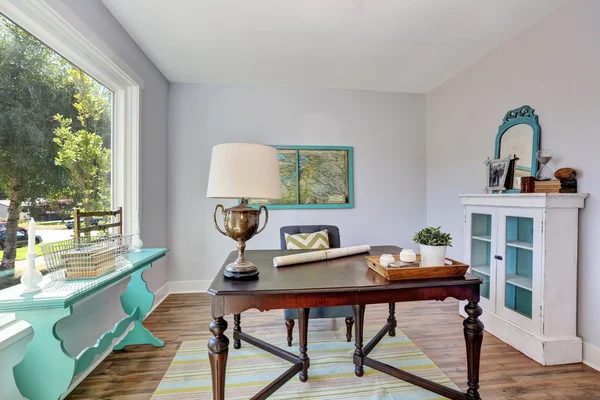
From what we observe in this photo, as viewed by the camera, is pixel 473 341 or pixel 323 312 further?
pixel 323 312

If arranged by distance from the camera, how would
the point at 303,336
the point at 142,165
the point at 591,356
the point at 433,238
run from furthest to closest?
the point at 142,165
the point at 591,356
the point at 303,336
the point at 433,238

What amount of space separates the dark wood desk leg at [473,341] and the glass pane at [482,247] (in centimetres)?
129

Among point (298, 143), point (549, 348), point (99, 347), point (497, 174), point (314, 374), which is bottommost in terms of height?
point (314, 374)

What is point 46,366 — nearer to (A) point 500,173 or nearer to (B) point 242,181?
(B) point 242,181

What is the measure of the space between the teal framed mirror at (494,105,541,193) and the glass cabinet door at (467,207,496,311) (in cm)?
34

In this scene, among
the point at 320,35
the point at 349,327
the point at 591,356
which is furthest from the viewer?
the point at 320,35

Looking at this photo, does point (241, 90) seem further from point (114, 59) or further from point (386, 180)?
point (386, 180)

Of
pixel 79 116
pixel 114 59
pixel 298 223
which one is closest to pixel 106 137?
pixel 79 116

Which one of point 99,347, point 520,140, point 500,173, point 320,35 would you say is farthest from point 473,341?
point 320,35

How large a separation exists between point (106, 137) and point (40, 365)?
1.71 metres

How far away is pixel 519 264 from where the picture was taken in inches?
89.0

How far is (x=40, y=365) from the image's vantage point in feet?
4.16

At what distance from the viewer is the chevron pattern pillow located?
251cm

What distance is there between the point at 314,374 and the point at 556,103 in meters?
2.68
